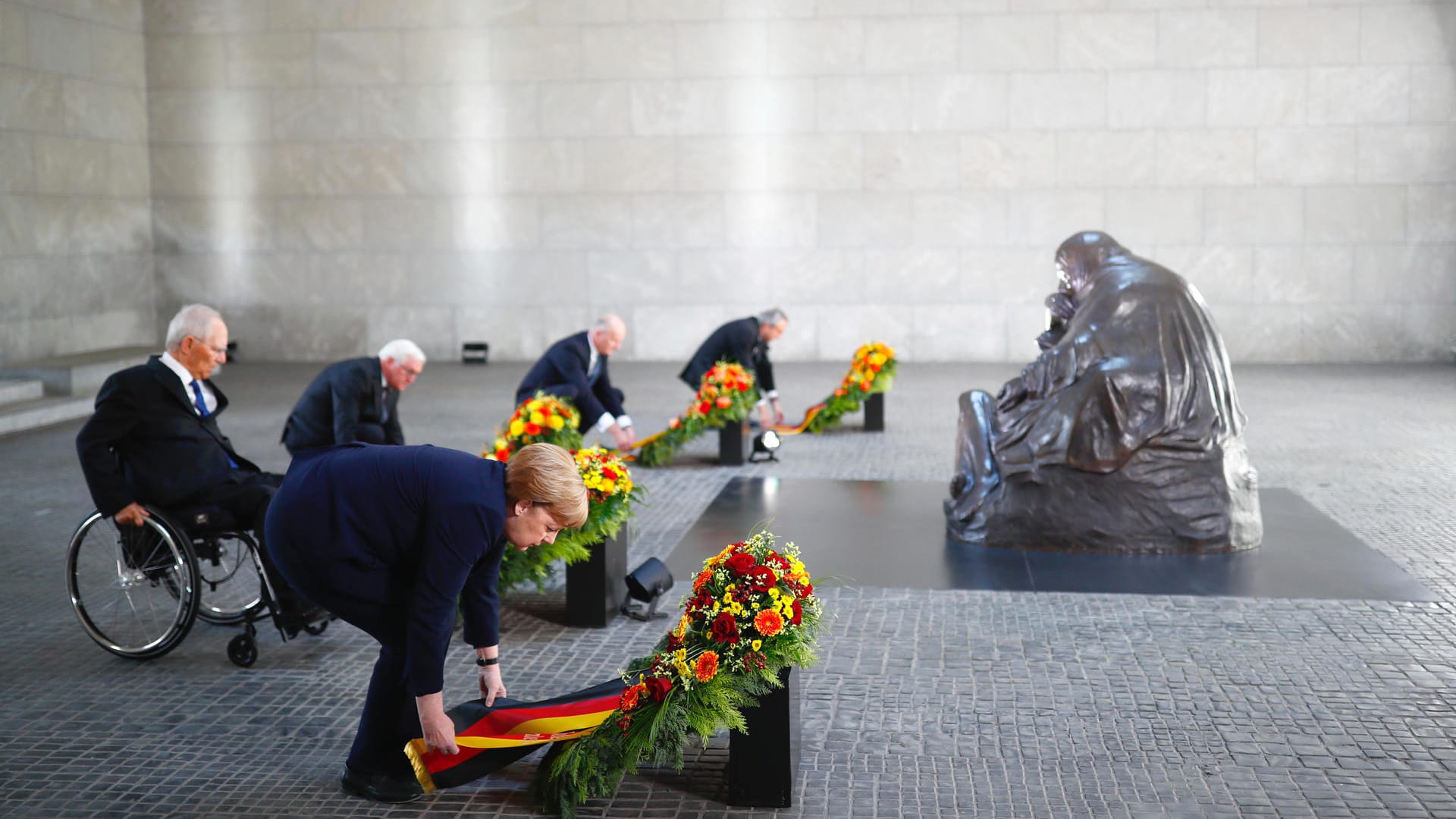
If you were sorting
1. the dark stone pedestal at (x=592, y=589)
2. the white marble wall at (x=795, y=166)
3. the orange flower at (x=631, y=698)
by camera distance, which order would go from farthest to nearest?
the white marble wall at (x=795, y=166), the dark stone pedestal at (x=592, y=589), the orange flower at (x=631, y=698)

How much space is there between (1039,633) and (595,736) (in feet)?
A: 8.97

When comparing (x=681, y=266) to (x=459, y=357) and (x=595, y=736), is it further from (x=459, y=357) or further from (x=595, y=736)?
(x=595, y=736)

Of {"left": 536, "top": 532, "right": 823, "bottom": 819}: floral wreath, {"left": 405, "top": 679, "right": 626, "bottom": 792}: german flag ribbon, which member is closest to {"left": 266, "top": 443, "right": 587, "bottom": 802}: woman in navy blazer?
{"left": 405, "top": 679, "right": 626, "bottom": 792}: german flag ribbon

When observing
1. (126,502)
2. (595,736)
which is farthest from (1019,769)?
(126,502)

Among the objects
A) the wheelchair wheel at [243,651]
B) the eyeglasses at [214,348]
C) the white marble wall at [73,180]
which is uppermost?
the white marble wall at [73,180]

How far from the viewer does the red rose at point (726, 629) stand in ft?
15.1

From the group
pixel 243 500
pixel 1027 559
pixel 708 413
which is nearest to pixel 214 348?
pixel 243 500

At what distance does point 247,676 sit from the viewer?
6.02m

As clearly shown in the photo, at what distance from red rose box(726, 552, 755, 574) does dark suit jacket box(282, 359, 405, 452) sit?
3227 mm

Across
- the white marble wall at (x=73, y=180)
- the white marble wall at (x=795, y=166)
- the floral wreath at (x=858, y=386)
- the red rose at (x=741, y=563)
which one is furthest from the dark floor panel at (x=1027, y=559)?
the white marble wall at (x=73, y=180)

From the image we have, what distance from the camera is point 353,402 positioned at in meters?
7.36

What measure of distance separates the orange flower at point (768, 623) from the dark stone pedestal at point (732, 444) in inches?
262

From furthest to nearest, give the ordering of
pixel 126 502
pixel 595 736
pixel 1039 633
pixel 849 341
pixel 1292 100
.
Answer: pixel 849 341
pixel 1292 100
pixel 1039 633
pixel 126 502
pixel 595 736

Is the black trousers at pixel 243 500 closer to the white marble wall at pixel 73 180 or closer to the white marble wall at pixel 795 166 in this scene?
the white marble wall at pixel 73 180
